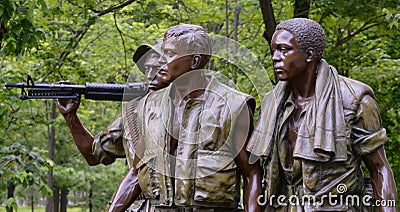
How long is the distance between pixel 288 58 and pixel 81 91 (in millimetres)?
1957

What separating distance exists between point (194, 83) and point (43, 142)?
16501mm

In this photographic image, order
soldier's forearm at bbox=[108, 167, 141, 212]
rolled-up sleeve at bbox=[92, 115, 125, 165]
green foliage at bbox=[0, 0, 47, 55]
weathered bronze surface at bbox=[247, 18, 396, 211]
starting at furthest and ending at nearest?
green foliage at bbox=[0, 0, 47, 55], rolled-up sleeve at bbox=[92, 115, 125, 165], soldier's forearm at bbox=[108, 167, 141, 212], weathered bronze surface at bbox=[247, 18, 396, 211]

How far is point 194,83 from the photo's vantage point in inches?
169

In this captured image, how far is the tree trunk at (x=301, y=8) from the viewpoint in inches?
374

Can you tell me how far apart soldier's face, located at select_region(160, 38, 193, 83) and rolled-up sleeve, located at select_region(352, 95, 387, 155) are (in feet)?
3.63

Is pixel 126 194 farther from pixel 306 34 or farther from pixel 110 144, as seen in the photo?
pixel 306 34

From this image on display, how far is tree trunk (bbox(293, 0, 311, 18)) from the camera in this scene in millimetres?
9500

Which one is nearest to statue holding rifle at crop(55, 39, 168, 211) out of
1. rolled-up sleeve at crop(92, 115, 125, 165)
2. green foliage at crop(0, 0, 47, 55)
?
rolled-up sleeve at crop(92, 115, 125, 165)

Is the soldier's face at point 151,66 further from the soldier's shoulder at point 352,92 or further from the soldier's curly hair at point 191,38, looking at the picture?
the soldier's shoulder at point 352,92

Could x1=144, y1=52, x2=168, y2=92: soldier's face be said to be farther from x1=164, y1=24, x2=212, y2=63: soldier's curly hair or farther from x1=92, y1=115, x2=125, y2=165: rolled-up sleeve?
x1=164, y1=24, x2=212, y2=63: soldier's curly hair

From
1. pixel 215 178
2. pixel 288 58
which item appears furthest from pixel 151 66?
pixel 288 58

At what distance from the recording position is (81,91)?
5168 mm

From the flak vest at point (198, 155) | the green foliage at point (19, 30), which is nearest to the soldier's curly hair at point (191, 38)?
the flak vest at point (198, 155)

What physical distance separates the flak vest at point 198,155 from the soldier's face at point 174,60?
6.1 inches
